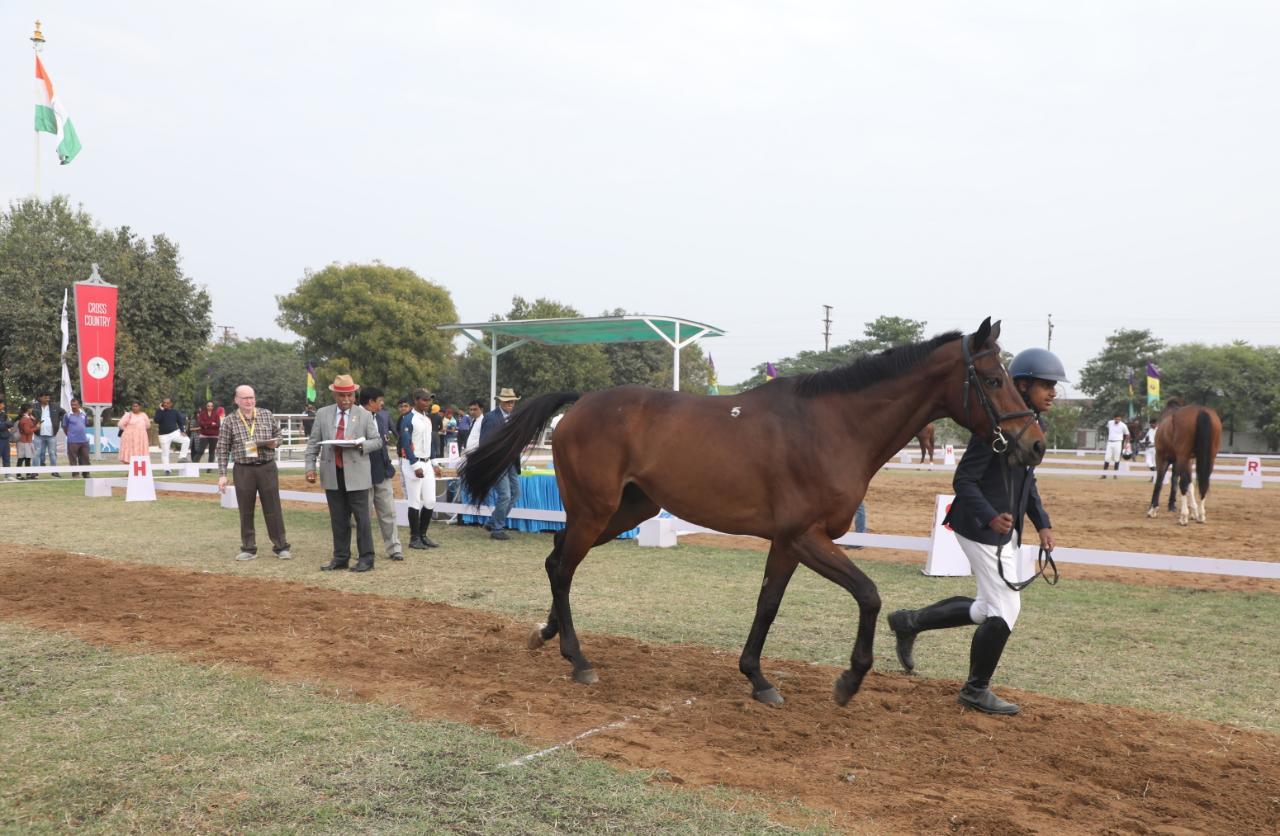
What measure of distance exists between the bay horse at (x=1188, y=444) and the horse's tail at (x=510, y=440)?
38.0 ft

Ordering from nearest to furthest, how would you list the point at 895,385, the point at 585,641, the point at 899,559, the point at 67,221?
1. the point at 895,385
2. the point at 585,641
3. the point at 899,559
4. the point at 67,221

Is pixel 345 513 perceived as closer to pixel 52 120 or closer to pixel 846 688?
pixel 846 688

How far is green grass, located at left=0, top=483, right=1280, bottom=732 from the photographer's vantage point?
19.1 ft

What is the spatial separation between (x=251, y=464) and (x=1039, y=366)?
8.60 meters

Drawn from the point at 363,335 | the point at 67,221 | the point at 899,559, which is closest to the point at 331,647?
the point at 899,559

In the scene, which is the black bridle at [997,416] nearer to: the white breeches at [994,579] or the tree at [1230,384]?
the white breeches at [994,579]

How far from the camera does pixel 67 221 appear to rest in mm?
41062

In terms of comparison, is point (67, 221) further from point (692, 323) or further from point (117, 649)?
point (117, 649)

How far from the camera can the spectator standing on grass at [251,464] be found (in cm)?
1020

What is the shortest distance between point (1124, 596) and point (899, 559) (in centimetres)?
271

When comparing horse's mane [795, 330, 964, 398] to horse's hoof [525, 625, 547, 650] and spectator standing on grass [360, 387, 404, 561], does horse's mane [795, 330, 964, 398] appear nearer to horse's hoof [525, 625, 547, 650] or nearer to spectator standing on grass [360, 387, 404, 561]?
horse's hoof [525, 625, 547, 650]

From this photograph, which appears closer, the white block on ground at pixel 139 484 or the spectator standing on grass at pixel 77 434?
the white block on ground at pixel 139 484

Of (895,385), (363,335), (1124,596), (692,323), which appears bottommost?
(1124,596)

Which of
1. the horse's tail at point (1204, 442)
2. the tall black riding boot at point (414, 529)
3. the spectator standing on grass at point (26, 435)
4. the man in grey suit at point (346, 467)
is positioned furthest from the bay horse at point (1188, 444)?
the spectator standing on grass at point (26, 435)
